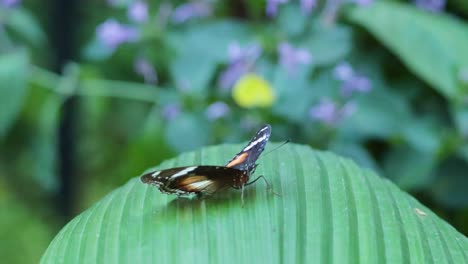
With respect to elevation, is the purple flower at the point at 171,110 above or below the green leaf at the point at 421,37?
below

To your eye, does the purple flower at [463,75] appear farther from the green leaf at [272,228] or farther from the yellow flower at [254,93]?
the green leaf at [272,228]

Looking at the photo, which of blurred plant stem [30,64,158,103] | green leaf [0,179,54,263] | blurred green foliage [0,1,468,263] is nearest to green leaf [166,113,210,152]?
blurred green foliage [0,1,468,263]

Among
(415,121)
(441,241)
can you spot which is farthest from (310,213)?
(415,121)

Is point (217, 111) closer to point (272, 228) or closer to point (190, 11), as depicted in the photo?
point (190, 11)

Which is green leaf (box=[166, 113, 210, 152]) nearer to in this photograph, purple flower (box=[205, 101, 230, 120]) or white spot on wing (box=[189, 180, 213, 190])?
purple flower (box=[205, 101, 230, 120])

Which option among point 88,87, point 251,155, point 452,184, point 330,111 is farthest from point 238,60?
point 251,155

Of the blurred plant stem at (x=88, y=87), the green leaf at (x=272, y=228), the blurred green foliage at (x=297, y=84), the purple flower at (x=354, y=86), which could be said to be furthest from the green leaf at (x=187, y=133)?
the green leaf at (x=272, y=228)

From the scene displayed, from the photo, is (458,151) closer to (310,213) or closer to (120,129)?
(310,213)
